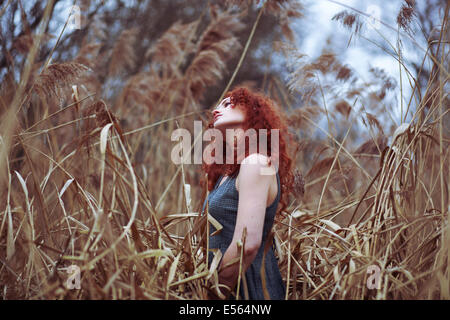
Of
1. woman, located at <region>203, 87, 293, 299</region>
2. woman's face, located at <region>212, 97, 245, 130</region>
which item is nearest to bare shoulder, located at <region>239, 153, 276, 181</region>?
woman, located at <region>203, 87, 293, 299</region>

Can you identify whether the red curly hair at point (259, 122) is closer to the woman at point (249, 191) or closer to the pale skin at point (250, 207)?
the woman at point (249, 191)

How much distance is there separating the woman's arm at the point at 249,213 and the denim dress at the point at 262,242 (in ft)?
0.20

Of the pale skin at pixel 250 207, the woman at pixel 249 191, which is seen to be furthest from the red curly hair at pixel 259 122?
the pale skin at pixel 250 207

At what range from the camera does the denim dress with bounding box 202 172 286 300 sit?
45.6 inches

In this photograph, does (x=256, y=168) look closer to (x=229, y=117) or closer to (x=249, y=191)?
(x=249, y=191)

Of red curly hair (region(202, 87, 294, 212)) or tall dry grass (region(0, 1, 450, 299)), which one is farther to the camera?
red curly hair (region(202, 87, 294, 212))

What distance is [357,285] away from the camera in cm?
106

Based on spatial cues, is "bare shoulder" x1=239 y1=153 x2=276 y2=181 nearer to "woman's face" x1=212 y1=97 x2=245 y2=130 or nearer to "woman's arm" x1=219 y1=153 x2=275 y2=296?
"woman's arm" x1=219 y1=153 x2=275 y2=296

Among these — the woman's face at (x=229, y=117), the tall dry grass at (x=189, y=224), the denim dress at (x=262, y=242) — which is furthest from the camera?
the woman's face at (x=229, y=117)

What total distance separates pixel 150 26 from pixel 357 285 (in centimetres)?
518

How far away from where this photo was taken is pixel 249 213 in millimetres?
1094

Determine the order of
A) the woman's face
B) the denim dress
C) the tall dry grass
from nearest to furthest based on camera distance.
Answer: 1. the tall dry grass
2. the denim dress
3. the woman's face

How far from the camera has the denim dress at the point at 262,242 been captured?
1158mm
